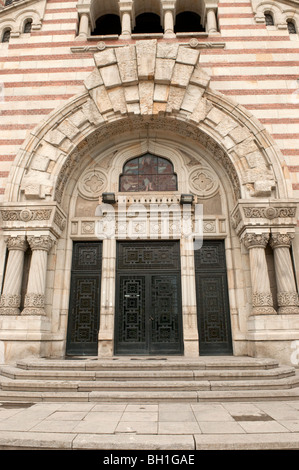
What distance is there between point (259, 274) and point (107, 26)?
11.7 m

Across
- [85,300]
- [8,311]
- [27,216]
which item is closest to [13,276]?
[8,311]

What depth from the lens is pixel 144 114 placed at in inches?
402

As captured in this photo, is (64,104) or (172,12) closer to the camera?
(64,104)

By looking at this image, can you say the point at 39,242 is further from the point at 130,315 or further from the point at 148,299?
the point at 148,299

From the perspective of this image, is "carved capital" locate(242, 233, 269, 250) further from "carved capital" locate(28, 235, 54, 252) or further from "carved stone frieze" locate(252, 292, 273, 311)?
"carved capital" locate(28, 235, 54, 252)

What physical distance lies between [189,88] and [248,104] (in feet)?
6.35

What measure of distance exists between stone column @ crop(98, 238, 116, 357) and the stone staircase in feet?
8.19

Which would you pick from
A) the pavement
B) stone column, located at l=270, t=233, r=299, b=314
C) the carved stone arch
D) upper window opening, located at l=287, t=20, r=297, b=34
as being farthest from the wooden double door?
upper window opening, located at l=287, t=20, r=297, b=34

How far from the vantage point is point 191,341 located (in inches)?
364

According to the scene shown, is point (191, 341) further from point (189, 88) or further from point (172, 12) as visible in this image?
point (172, 12)

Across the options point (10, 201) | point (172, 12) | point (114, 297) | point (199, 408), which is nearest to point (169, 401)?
point (199, 408)

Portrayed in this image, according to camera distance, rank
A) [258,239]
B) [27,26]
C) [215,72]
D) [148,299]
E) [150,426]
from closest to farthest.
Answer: [150,426] → [258,239] → [148,299] → [215,72] → [27,26]

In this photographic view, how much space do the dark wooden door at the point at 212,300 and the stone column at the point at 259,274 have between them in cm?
126

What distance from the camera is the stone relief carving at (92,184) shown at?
426 inches
